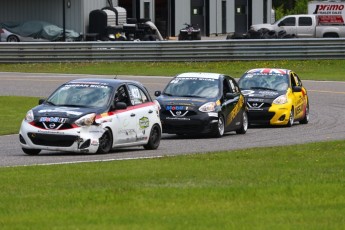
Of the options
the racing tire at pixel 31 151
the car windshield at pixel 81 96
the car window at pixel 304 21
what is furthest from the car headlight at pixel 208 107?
the car window at pixel 304 21

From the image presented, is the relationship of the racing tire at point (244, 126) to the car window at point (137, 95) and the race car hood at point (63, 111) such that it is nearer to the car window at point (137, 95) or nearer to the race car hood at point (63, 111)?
the car window at point (137, 95)

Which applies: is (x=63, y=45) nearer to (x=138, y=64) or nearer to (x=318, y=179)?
(x=138, y=64)

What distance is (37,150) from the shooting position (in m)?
18.7

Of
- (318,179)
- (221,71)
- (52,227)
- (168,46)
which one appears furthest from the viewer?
(168,46)

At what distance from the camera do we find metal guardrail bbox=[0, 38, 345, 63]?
149 feet

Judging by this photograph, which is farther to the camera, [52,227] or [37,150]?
[37,150]

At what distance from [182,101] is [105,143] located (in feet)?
16.6

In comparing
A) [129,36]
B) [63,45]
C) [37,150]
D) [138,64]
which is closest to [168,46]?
[138,64]

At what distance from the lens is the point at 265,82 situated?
28.2 meters

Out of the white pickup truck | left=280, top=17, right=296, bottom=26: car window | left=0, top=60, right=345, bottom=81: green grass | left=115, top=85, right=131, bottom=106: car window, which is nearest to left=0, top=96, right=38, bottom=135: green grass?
left=115, top=85, right=131, bottom=106: car window

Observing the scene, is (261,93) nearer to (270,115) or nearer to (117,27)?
Result: (270,115)

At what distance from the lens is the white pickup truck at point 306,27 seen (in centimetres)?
6219

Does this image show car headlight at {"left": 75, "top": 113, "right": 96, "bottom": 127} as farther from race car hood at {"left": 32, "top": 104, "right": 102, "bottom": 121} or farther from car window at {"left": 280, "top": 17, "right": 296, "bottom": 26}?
car window at {"left": 280, "top": 17, "right": 296, "bottom": 26}

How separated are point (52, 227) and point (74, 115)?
9.37 metres
